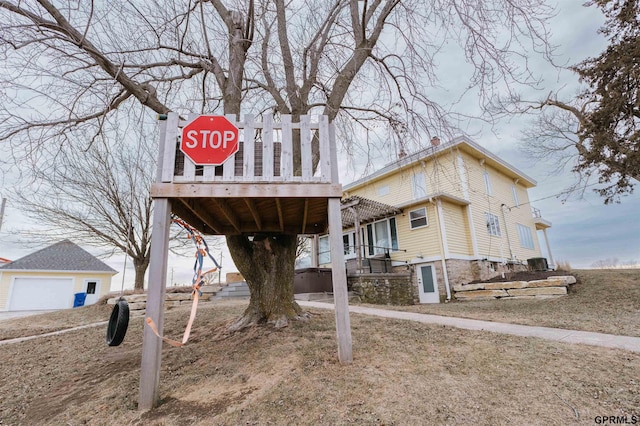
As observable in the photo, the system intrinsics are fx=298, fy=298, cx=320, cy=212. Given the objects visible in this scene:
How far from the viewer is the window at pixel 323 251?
16.1 metres

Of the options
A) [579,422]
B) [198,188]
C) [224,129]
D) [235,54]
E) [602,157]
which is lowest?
[579,422]

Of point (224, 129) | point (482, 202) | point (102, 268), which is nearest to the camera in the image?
point (224, 129)

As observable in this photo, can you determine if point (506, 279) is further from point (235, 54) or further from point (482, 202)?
point (235, 54)

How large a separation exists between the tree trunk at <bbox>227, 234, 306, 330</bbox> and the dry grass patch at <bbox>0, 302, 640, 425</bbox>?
1.52 feet

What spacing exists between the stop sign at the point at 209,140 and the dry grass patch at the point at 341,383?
2.23 m

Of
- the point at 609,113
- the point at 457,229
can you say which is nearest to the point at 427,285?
the point at 457,229

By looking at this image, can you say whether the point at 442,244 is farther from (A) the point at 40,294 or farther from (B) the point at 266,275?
(A) the point at 40,294

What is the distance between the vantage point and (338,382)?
8.75 feet

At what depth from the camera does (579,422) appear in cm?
196

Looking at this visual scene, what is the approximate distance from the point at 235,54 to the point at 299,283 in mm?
9038

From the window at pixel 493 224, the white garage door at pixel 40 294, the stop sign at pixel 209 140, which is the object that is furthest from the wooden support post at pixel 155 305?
the white garage door at pixel 40 294

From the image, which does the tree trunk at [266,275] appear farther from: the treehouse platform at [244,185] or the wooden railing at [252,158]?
the wooden railing at [252,158]

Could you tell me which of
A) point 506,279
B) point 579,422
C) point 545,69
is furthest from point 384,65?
point 506,279

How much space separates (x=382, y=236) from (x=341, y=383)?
40.4ft
